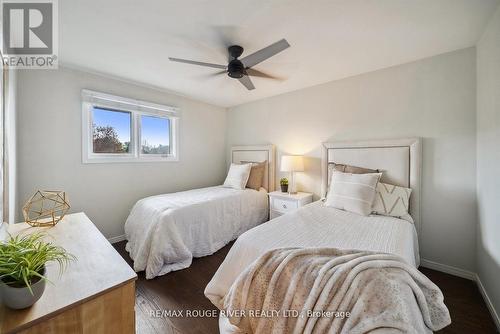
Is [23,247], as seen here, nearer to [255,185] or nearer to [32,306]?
[32,306]

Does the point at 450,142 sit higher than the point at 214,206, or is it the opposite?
the point at 450,142

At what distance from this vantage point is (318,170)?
10.1 feet

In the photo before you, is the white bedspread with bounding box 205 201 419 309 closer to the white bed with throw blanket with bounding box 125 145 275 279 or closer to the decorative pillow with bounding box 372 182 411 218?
the decorative pillow with bounding box 372 182 411 218

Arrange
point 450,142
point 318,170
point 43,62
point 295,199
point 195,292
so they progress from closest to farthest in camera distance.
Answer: point 195,292 < point 450,142 < point 43,62 < point 295,199 < point 318,170

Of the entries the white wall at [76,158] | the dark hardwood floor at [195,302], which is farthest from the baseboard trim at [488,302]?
the white wall at [76,158]

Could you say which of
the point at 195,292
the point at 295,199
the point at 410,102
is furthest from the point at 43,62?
the point at 410,102

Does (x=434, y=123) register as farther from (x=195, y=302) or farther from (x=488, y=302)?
(x=195, y=302)

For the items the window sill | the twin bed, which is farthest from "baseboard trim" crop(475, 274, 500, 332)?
the window sill

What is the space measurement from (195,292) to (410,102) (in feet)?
10.1

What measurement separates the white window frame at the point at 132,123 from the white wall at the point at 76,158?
0.07 metres

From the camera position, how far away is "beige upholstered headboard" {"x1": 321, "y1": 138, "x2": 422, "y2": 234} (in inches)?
88.0

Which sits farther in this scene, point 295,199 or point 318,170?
point 318,170

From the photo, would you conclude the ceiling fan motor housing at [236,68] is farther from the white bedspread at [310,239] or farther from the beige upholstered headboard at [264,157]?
the beige upholstered headboard at [264,157]

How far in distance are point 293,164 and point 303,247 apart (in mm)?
1839
